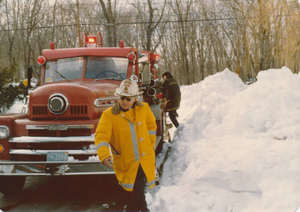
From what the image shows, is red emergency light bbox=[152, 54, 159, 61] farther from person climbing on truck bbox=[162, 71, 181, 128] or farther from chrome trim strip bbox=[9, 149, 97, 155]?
chrome trim strip bbox=[9, 149, 97, 155]

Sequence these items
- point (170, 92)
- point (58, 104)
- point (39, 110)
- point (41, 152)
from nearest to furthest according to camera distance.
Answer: point (41, 152) < point (58, 104) < point (39, 110) < point (170, 92)

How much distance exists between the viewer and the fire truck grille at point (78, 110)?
4.39 m

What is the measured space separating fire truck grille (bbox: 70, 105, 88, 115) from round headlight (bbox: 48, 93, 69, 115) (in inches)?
3.9

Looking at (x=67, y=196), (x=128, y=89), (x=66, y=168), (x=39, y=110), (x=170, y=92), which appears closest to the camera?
(x=128, y=89)

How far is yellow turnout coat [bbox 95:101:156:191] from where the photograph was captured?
3141 millimetres

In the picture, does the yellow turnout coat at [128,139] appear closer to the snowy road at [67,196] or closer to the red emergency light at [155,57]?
the snowy road at [67,196]

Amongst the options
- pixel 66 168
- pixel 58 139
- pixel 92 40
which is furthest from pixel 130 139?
pixel 92 40

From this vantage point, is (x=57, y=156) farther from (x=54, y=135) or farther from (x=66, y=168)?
(x=54, y=135)

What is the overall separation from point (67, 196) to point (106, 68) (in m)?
2.54

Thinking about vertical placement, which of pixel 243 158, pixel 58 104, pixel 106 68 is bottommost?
pixel 243 158

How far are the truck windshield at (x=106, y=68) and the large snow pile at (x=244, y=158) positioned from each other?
86.4 inches

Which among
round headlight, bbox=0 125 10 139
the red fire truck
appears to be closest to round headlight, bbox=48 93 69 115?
the red fire truck

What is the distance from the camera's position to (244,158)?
431 cm

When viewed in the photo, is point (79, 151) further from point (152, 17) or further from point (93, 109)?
point (152, 17)
